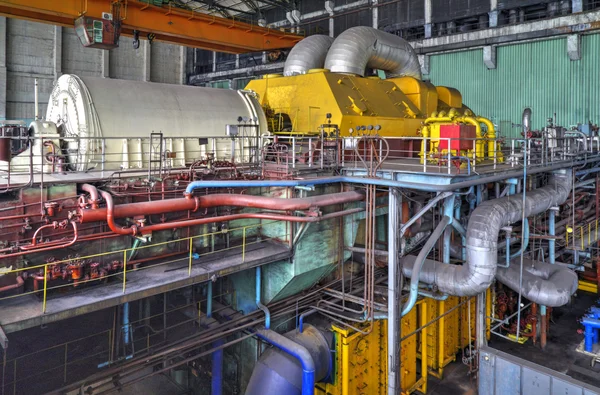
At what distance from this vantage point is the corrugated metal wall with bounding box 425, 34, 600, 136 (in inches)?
752

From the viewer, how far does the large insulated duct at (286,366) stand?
8.55 metres

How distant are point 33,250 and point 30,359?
13.8 ft

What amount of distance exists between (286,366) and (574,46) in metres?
18.9

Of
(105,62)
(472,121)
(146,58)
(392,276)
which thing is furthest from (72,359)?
(146,58)

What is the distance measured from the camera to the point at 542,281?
1114 centimetres

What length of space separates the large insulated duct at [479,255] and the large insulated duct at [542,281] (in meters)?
1.84

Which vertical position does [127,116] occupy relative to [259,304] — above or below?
above

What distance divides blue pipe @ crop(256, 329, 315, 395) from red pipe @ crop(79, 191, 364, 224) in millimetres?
2813

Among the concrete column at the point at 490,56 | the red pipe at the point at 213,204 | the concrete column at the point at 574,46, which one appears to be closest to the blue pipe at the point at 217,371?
the red pipe at the point at 213,204

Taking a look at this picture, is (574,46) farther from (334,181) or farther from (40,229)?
(40,229)

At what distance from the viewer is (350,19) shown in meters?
27.2

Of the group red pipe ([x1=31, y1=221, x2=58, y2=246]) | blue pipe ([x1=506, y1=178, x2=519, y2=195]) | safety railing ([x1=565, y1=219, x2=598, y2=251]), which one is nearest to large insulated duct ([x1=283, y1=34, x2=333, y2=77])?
blue pipe ([x1=506, y1=178, x2=519, y2=195])

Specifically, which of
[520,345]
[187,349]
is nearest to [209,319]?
[187,349]

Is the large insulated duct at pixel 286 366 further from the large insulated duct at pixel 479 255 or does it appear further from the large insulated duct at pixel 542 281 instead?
the large insulated duct at pixel 542 281
